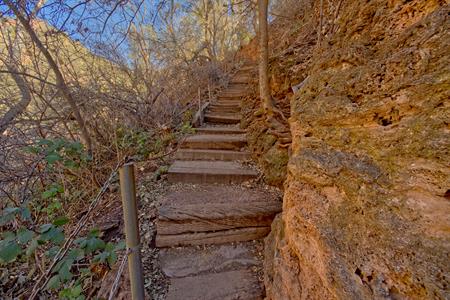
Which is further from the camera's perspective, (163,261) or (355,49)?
(163,261)

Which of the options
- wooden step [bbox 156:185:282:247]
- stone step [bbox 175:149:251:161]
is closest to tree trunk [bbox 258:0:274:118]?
stone step [bbox 175:149:251:161]

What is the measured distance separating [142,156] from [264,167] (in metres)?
1.87

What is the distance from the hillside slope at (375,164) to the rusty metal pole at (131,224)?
0.79m

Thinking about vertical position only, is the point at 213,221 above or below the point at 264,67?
below

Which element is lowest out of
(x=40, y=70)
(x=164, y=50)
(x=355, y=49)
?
(x=355, y=49)

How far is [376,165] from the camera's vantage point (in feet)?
2.60

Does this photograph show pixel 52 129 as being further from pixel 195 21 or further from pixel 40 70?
pixel 195 21

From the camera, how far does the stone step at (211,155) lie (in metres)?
3.08

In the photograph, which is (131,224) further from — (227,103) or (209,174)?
(227,103)

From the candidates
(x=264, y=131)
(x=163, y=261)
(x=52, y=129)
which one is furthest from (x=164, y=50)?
(x=163, y=261)

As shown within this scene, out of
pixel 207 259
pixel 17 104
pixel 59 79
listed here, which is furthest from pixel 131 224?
pixel 17 104

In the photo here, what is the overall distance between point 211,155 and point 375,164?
2.43 m

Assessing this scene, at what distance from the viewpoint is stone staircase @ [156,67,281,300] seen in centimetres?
162

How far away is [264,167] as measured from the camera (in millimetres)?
2635
